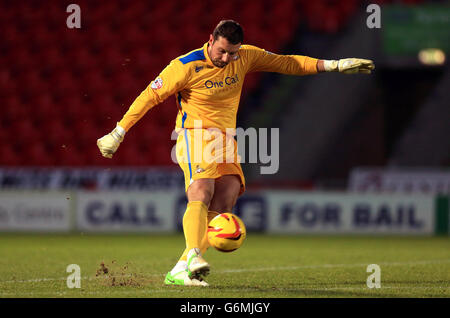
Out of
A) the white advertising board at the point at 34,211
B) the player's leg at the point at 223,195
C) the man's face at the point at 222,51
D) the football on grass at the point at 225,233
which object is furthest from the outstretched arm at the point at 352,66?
the white advertising board at the point at 34,211

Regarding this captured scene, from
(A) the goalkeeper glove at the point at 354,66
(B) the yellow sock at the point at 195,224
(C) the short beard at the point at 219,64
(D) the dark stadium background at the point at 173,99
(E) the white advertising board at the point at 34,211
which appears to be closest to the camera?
(B) the yellow sock at the point at 195,224

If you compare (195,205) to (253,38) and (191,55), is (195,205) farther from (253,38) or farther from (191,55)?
(253,38)

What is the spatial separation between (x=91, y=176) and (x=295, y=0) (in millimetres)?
5757

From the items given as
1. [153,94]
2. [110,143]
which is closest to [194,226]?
[110,143]

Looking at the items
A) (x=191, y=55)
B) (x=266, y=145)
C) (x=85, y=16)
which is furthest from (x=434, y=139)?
(x=191, y=55)

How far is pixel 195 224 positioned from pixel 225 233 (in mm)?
244

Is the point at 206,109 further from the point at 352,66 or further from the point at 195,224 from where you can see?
the point at 352,66

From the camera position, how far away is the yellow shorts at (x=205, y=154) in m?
5.68

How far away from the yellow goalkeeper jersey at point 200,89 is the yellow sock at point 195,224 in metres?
0.63

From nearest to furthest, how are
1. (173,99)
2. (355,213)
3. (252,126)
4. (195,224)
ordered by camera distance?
(195,224) < (355,213) < (252,126) < (173,99)

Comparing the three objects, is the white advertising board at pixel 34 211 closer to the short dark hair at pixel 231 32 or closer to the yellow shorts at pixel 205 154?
the yellow shorts at pixel 205 154

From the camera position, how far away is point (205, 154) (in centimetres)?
571
